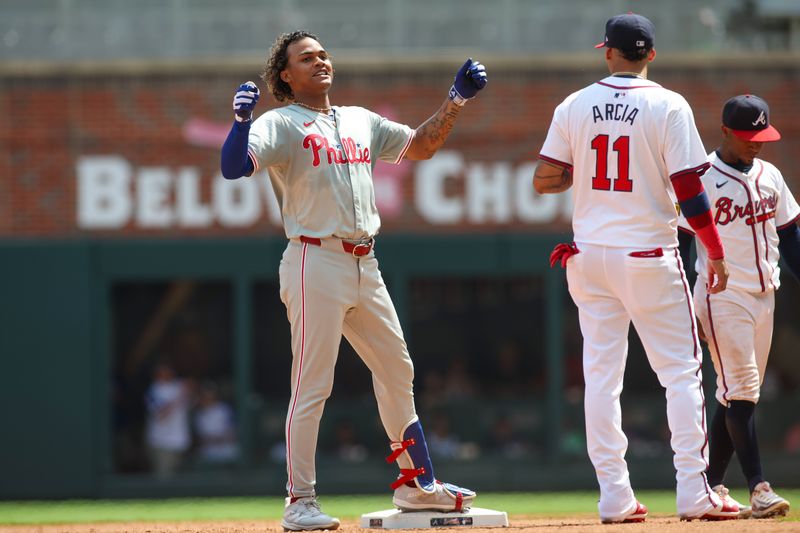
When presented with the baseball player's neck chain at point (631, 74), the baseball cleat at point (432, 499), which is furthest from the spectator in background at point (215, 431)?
the baseball player's neck chain at point (631, 74)

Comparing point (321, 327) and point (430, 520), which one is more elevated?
point (321, 327)

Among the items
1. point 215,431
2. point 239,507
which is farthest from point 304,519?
point 215,431

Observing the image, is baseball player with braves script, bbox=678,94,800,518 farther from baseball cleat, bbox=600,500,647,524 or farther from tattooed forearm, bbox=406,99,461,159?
tattooed forearm, bbox=406,99,461,159

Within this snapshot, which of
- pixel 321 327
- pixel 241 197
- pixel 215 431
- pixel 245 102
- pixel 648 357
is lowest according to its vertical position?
pixel 215 431

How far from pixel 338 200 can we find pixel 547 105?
7972 mm

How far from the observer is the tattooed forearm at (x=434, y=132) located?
18.6 ft

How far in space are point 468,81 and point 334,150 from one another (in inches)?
26.4

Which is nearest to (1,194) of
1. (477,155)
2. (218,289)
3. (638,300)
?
(218,289)

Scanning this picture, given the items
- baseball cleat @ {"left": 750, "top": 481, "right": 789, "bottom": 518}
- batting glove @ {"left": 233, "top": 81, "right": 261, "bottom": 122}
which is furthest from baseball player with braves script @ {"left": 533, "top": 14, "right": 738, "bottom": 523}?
batting glove @ {"left": 233, "top": 81, "right": 261, "bottom": 122}

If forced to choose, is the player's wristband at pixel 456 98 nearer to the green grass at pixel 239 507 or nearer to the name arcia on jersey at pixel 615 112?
the name arcia on jersey at pixel 615 112

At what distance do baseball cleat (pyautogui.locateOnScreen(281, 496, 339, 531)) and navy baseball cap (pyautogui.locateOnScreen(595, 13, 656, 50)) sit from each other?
2.37m

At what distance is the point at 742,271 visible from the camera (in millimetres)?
5824

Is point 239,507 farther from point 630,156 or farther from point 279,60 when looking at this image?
point 630,156

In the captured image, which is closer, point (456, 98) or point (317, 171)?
point (317, 171)
